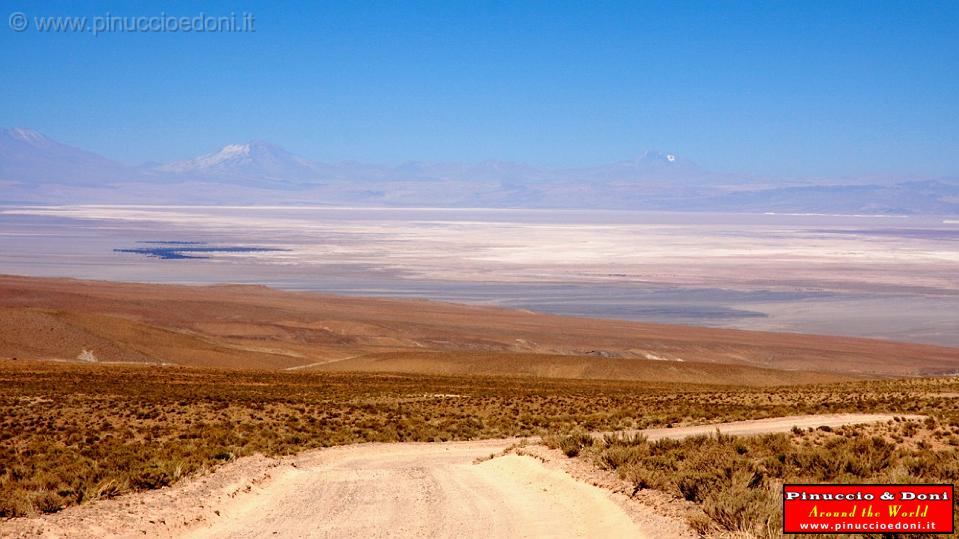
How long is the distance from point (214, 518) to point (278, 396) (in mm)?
14292

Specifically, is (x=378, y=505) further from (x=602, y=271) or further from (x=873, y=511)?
(x=602, y=271)

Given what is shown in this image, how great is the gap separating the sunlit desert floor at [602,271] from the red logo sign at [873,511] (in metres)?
46.2

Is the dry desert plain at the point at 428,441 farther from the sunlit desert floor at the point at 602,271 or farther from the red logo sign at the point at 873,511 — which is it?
the sunlit desert floor at the point at 602,271

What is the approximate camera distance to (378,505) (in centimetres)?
1032

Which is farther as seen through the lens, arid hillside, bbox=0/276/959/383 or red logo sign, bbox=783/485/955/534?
arid hillside, bbox=0/276/959/383

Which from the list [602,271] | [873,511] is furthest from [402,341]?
[873,511]

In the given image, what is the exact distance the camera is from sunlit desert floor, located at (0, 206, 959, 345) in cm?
5994

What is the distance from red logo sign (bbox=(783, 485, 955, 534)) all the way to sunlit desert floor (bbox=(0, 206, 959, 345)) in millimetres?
46184

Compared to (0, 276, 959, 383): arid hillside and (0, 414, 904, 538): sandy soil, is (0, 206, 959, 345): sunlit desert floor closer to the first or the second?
(0, 276, 959, 383): arid hillside

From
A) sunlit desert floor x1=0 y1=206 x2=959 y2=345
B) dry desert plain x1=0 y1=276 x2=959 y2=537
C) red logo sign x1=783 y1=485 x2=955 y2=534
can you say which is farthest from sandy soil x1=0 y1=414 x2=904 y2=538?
sunlit desert floor x1=0 y1=206 x2=959 y2=345

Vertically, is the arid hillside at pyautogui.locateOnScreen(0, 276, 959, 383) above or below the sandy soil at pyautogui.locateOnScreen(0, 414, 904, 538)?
below

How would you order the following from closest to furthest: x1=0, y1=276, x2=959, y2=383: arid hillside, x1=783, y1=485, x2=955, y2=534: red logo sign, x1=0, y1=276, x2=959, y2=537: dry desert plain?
x1=783, y1=485, x2=955, y2=534: red logo sign
x1=0, y1=276, x2=959, y2=537: dry desert plain
x1=0, y1=276, x2=959, y2=383: arid hillside

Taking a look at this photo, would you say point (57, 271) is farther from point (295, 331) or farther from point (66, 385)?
point (66, 385)

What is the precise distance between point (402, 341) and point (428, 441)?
1265 inches
